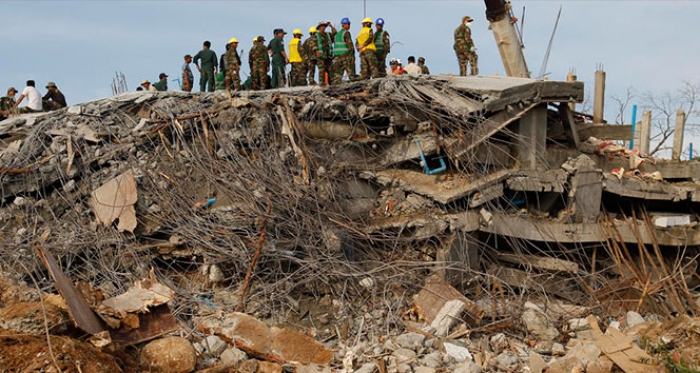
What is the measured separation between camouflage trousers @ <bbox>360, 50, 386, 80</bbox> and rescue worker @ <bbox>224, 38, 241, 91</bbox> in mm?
2570

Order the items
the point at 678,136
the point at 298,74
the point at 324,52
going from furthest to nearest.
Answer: the point at 678,136, the point at 298,74, the point at 324,52

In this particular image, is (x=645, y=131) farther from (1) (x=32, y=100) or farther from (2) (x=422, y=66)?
(1) (x=32, y=100)

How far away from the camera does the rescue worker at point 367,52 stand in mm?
11828

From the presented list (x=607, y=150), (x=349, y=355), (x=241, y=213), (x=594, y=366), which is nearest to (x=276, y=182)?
(x=241, y=213)

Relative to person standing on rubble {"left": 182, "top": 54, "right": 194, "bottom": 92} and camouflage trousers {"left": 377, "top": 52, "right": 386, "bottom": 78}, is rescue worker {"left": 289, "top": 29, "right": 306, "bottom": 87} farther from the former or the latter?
person standing on rubble {"left": 182, "top": 54, "right": 194, "bottom": 92}

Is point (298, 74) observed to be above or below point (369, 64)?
below

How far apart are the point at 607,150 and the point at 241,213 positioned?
20.7ft

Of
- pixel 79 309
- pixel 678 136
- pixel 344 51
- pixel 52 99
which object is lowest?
pixel 79 309

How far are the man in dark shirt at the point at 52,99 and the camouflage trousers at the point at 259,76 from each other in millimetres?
4141

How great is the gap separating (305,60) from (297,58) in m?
0.15

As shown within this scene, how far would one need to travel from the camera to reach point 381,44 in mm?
12086

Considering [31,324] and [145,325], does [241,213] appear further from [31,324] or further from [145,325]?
[31,324]

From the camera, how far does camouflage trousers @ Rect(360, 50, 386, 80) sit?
11867 millimetres

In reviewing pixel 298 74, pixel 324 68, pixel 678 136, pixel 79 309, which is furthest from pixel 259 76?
pixel 678 136
